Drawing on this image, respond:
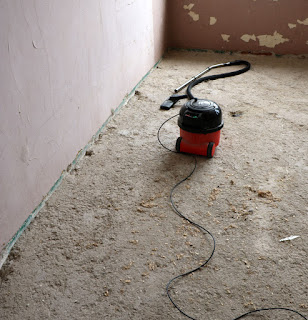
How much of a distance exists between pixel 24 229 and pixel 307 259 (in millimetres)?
1307

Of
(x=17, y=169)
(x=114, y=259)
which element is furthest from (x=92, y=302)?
(x=17, y=169)

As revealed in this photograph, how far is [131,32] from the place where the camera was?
9.18 feet

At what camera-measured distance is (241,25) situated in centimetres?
364

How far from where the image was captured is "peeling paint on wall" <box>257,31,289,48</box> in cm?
358

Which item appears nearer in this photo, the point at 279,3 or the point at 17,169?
the point at 17,169


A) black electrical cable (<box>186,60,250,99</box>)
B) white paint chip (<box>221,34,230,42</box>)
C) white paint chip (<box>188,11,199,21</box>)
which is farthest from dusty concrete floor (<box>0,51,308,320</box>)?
white paint chip (<box>188,11,199,21</box>)

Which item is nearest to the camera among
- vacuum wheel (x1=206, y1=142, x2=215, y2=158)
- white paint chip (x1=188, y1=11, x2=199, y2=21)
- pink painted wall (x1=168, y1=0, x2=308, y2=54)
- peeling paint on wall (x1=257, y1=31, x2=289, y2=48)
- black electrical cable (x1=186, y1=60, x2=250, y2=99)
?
vacuum wheel (x1=206, y1=142, x2=215, y2=158)

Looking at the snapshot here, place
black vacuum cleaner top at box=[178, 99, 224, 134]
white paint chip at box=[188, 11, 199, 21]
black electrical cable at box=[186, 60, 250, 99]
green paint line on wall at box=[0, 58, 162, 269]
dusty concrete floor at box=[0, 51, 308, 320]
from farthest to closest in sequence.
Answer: white paint chip at box=[188, 11, 199, 21] → black electrical cable at box=[186, 60, 250, 99] → black vacuum cleaner top at box=[178, 99, 224, 134] → green paint line on wall at box=[0, 58, 162, 269] → dusty concrete floor at box=[0, 51, 308, 320]

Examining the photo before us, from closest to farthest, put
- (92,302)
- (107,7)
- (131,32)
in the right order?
(92,302) → (107,7) → (131,32)

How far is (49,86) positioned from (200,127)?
86cm

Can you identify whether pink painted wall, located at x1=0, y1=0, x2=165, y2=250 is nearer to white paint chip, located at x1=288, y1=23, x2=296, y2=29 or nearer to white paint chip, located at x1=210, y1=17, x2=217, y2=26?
white paint chip, located at x1=210, y1=17, x2=217, y2=26

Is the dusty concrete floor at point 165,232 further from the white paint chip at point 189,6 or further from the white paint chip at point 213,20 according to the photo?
the white paint chip at point 189,6

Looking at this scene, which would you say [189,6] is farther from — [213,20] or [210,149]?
[210,149]

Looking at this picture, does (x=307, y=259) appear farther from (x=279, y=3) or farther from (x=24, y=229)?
(x=279, y=3)
